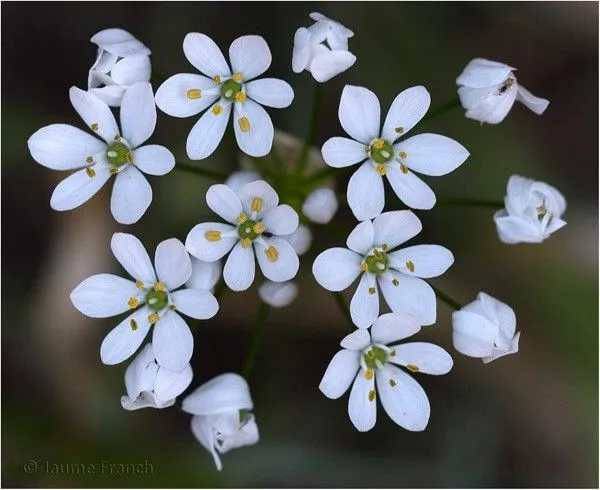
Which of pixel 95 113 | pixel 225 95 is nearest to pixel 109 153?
pixel 95 113

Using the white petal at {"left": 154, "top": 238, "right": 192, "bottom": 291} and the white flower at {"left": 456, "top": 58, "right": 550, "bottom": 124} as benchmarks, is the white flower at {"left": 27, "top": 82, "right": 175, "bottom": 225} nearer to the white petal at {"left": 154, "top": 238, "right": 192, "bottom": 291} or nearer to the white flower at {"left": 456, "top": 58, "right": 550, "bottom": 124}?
the white petal at {"left": 154, "top": 238, "right": 192, "bottom": 291}

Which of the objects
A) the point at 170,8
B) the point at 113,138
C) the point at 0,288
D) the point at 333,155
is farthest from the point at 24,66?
the point at 333,155

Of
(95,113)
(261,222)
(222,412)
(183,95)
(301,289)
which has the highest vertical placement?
(183,95)

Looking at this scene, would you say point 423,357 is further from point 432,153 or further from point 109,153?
point 109,153

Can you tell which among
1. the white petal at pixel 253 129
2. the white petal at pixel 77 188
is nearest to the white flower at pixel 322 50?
the white petal at pixel 253 129

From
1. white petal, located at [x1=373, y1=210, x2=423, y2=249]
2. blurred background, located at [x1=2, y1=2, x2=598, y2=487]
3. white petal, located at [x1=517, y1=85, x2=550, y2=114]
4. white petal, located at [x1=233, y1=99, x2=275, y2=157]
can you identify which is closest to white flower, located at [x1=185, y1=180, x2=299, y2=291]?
white petal, located at [x1=233, y1=99, x2=275, y2=157]

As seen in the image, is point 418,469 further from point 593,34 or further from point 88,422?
point 593,34
